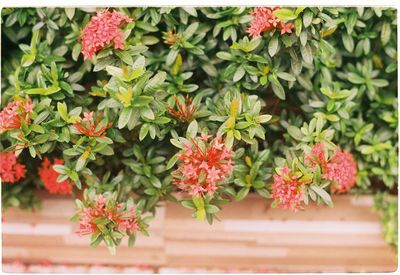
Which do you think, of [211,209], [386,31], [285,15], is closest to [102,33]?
[285,15]

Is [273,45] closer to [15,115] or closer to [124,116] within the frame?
[124,116]

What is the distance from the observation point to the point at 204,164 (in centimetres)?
169

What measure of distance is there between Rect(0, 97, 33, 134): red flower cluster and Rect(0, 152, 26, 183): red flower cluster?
0.31 meters

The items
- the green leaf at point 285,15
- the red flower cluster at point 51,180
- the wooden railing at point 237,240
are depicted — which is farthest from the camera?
the wooden railing at point 237,240

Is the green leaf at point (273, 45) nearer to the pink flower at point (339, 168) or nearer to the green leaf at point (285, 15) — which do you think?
the green leaf at point (285, 15)

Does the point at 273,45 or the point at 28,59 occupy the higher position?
the point at 273,45

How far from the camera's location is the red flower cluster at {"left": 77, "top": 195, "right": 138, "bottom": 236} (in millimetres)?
1846

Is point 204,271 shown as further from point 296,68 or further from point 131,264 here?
point 296,68

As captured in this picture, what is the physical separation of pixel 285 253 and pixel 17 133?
147 cm

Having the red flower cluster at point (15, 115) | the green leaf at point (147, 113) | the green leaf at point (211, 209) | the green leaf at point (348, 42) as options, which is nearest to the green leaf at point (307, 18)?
the green leaf at point (348, 42)

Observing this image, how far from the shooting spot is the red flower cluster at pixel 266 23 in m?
1.82

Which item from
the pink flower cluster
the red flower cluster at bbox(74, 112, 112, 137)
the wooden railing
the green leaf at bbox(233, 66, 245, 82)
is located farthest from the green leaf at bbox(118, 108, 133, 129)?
the wooden railing

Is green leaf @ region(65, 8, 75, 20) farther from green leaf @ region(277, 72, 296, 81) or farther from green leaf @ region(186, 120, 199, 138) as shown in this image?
green leaf @ region(277, 72, 296, 81)

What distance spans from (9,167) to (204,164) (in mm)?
931
